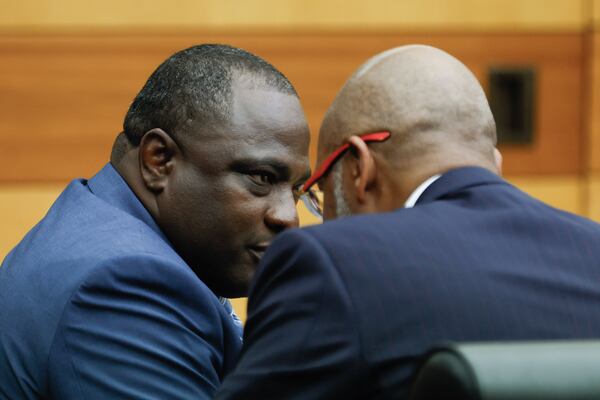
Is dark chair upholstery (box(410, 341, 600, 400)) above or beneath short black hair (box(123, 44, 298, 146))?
beneath

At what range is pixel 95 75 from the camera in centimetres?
312

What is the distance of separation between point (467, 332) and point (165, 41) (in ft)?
7.10

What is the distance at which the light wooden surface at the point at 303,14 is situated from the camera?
3.09 m

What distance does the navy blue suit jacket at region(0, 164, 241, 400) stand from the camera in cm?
141

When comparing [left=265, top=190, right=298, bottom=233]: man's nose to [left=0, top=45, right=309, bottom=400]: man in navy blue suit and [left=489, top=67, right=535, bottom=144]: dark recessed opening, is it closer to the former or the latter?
[left=0, top=45, right=309, bottom=400]: man in navy blue suit

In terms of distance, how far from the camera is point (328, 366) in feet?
3.57

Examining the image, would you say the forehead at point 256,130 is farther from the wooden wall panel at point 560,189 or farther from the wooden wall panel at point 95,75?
the wooden wall panel at point 560,189

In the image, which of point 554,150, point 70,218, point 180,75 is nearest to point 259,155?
point 180,75

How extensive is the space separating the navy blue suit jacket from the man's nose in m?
0.20

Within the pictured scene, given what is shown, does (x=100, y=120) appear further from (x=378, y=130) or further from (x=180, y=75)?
(x=378, y=130)

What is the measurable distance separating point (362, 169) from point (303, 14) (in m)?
1.88

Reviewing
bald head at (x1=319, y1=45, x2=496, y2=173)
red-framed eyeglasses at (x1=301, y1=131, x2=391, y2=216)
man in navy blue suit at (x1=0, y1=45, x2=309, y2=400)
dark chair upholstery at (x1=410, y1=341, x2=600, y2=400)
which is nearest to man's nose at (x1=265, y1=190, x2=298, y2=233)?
man in navy blue suit at (x1=0, y1=45, x2=309, y2=400)

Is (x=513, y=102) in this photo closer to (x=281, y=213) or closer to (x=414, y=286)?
(x=281, y=213)

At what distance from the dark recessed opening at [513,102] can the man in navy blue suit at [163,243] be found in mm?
1628
